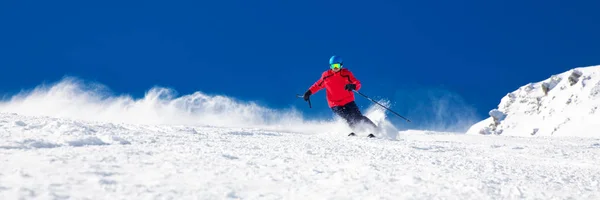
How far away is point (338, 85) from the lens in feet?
35.1

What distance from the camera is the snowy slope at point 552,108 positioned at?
308ft

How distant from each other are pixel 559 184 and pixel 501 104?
14716cm

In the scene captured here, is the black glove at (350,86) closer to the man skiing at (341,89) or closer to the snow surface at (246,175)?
the man skiing at (341,89)

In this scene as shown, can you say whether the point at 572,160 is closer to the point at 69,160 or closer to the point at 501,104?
the point at 69,160

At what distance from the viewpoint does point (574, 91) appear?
11138cm

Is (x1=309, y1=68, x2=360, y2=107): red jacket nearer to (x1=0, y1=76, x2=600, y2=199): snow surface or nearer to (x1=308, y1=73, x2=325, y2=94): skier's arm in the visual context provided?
(x1=308, y1=73, x2=325, y2=94): skier's arm

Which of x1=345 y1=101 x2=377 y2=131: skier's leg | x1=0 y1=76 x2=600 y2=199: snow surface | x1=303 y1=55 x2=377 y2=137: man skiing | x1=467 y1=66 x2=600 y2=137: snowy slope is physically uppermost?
x1=467 y1=66 x2=600 y2=137: snowy slope

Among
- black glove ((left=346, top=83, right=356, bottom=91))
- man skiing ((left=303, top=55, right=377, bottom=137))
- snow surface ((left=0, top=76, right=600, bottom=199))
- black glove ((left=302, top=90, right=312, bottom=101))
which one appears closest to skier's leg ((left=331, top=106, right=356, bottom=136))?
man skiing ((left=303, top=55, right=377, bottom=137))

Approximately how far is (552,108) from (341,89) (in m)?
121

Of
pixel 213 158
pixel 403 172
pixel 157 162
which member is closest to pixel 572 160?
pixel 403 172

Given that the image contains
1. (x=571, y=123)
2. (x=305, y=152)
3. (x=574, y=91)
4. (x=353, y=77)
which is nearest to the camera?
(x=305, y=152)

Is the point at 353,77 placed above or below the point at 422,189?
above

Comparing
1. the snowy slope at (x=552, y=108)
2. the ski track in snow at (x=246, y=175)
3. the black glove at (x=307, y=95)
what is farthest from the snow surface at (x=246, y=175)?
the snowy slope at (x=552, y=108)

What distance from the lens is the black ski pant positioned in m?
10.1
